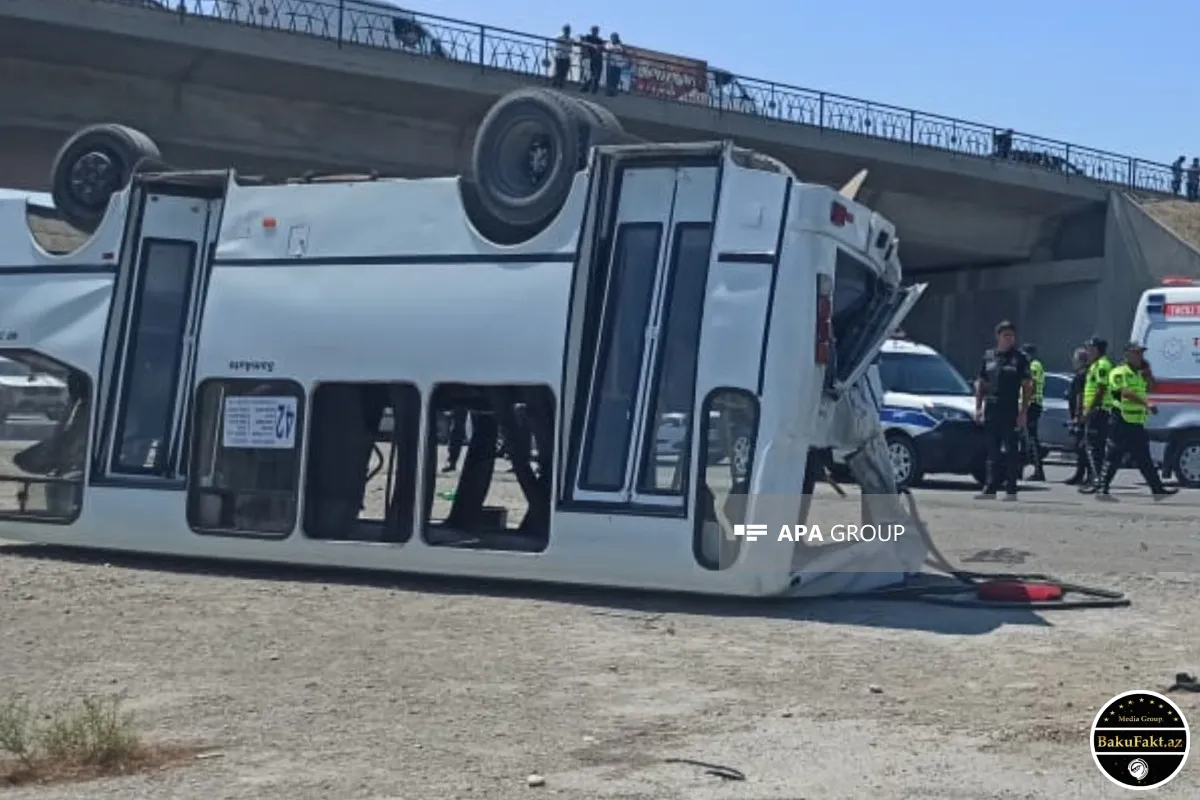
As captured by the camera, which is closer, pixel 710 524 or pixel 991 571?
pixel 710 524

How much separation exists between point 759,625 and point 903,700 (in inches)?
77.7

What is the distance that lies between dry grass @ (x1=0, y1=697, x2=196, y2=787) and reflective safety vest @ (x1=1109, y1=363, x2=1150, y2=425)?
14.1 m

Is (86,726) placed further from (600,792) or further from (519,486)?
(519,486)

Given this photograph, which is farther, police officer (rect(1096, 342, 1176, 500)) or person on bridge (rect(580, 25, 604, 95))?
person on bridge (rect(580, 25, 604, 95))

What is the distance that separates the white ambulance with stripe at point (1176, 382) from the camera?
2230 cm

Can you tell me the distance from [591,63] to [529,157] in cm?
2615

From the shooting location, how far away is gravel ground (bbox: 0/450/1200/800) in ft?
20.3

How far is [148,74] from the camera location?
31.3 m

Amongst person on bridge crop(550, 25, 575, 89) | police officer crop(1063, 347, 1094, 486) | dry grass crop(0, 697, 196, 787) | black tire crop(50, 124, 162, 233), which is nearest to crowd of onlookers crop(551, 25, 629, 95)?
person on bridge crop(550, 25, 575, 89)

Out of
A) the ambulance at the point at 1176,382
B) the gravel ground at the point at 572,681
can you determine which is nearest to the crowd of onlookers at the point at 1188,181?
the ambulance at the point at 1176,382

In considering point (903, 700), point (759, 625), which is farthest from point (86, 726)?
point (759, 625)

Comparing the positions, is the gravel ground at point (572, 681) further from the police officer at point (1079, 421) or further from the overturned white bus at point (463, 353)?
the police officer at point (1079, 421)

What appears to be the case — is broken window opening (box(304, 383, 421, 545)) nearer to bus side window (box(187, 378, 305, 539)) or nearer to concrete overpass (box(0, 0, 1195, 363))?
bus side window (box(187, 378, 305, 539))

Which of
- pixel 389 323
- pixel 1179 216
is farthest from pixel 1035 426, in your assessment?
pixel 1179 216
